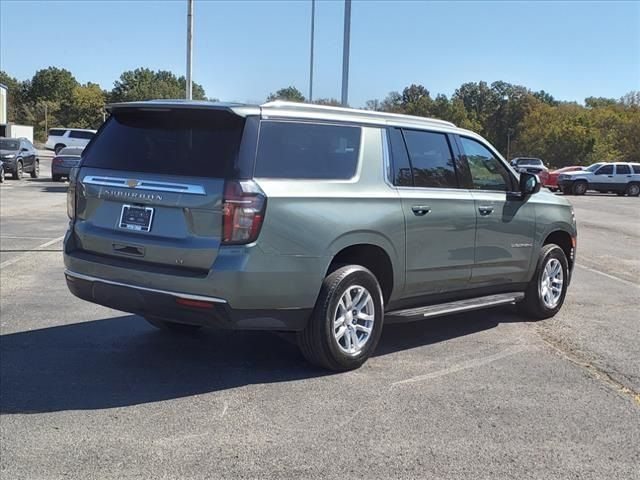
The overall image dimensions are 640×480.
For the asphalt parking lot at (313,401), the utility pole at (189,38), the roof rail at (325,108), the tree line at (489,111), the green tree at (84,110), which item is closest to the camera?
the asphalt parking lot at (313,401)

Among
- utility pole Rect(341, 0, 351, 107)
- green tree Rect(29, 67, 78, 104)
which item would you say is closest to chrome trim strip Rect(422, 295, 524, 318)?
utility pole Rect(341, 0, 351, 107)

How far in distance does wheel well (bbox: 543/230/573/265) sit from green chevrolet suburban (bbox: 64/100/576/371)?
5.41 ft

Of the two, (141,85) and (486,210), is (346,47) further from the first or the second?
(141,85)

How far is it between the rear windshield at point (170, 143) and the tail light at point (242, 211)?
141mm

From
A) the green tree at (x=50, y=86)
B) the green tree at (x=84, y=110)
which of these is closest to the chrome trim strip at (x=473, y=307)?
the green tree at (x=84, y=110)

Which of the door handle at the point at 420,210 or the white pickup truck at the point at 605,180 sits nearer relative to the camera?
the door handle at the point at 420,210

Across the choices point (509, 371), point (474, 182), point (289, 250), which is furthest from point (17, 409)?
point (474, 182)

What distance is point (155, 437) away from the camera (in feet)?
13.4

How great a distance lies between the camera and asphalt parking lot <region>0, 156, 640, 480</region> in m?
3.81

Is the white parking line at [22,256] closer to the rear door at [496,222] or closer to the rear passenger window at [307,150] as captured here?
the rear passenger window at [307,150]

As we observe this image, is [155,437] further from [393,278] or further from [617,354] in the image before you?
[617,354]

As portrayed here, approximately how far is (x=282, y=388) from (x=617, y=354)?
3069 millimetres

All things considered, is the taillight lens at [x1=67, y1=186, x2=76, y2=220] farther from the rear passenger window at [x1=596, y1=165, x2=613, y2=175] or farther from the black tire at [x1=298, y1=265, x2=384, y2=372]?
the rear passenger window at [x1=596, y1=165, x2=613, y2=175]

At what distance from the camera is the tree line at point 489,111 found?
68.8m
